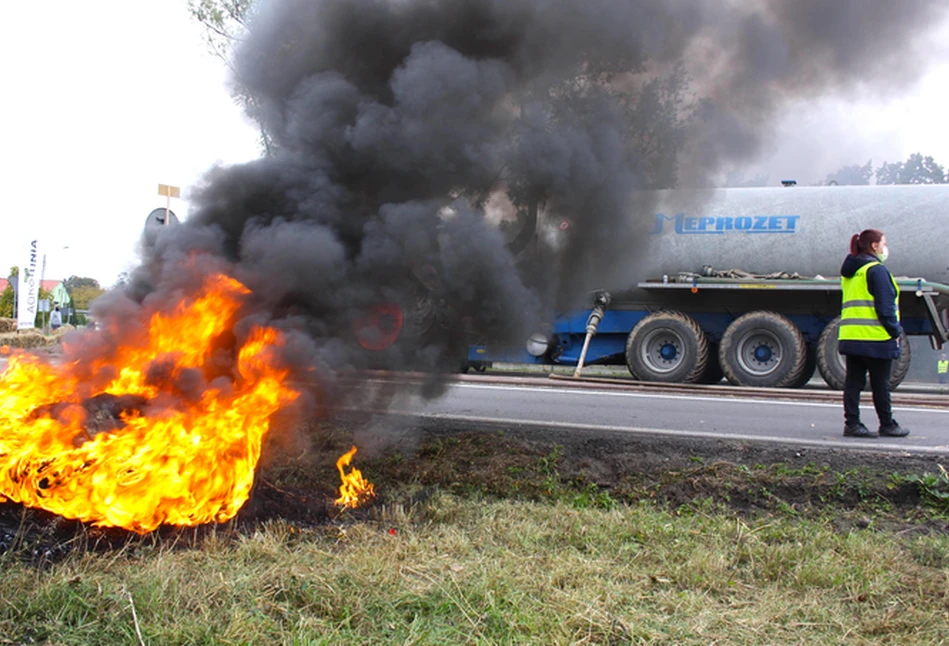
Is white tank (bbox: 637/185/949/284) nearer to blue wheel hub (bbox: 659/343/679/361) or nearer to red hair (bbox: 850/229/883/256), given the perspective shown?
blue wheel hub (bbox: 659/343/679/361)

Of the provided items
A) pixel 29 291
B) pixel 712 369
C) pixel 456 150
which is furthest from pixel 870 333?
pixel 29 291

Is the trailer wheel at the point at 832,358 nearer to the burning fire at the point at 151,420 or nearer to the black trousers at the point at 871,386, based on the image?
the black trousers at the point at 871,386

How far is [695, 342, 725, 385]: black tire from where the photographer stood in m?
12.0

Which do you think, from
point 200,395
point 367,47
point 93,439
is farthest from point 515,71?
point 93,439

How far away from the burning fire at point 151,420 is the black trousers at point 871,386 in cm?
476

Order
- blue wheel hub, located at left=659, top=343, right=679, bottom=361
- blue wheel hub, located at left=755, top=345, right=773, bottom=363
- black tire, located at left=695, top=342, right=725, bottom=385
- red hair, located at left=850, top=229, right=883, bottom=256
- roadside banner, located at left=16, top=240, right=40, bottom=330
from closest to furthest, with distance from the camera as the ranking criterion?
red hair, located at left=850, top=229, right=883, bottom=256
blue wheel hub, located at left=755, top=345, right=773, bottom=363
blue wheel hub, located at left=659, top=343, right=679, bottom=361
black tire, located at left=695, top=342, right=725, bottom=385
roadside banner, located at left=16, top=240, right=40, bottom=330

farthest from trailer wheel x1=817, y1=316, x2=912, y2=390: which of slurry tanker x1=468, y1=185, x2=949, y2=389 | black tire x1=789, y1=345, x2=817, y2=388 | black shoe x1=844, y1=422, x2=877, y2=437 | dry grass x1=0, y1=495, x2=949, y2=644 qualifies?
dry grass x1=0, y1=495, x2=949, y2=644

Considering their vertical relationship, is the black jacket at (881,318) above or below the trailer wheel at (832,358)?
above

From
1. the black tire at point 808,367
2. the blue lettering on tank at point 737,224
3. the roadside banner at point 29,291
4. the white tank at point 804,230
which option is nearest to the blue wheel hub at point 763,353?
the black tire at point 808,367

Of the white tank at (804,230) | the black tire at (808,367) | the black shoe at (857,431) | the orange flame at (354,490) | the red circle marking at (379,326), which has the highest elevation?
the white tank at (804,230)

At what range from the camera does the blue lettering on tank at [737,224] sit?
37.1 ft

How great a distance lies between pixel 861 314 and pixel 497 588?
16.0 ft

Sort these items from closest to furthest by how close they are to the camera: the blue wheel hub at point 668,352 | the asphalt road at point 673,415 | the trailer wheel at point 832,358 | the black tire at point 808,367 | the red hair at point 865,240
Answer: the asphalt road at point 673,415, the red hair at point 865,240, the trailer wheel at point 832,358, the black tire at point 808,367, the blue wheel hub at point 668,352

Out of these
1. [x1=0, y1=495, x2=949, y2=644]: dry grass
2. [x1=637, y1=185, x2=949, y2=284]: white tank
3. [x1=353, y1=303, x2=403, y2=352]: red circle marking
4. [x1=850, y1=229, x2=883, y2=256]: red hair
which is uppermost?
[x1=637, y1=185, x2=949, y2=284]: white tank
